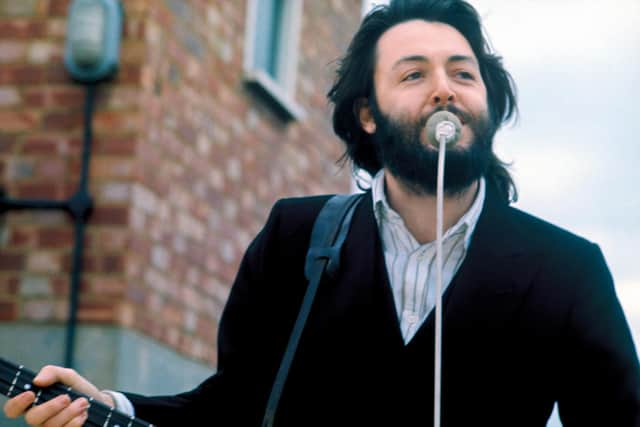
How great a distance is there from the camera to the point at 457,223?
11.5 ft

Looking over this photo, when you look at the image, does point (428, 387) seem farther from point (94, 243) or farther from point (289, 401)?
point (94, 243)

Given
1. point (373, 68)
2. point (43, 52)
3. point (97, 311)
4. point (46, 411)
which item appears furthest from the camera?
point (43, 52)

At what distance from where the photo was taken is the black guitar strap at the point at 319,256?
3.26m

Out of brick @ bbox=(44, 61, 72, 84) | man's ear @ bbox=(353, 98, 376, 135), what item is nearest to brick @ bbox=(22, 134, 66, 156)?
brick @ bbox=(44, 61, 72, 84)

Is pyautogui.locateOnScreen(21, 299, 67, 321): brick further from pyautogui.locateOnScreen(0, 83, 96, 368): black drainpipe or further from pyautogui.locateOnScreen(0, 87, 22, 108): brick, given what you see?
pyautogui.locateOnScreen(0, 87, 22, 108): brick

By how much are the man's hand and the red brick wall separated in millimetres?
3822

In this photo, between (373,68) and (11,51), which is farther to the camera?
(11,51)

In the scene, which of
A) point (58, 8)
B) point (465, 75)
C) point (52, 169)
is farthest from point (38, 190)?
point (465, 75)

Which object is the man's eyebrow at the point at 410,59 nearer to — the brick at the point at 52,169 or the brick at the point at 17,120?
the brick at the point at 52,169

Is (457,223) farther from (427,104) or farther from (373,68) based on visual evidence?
(373,68)

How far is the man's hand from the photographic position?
3.17m

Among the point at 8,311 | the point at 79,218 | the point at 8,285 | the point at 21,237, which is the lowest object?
the point at 8,311

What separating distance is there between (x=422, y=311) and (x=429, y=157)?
1.21 ft

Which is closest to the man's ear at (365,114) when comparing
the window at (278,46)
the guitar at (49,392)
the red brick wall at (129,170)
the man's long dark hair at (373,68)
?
the man's long dark hair at (373,68)
